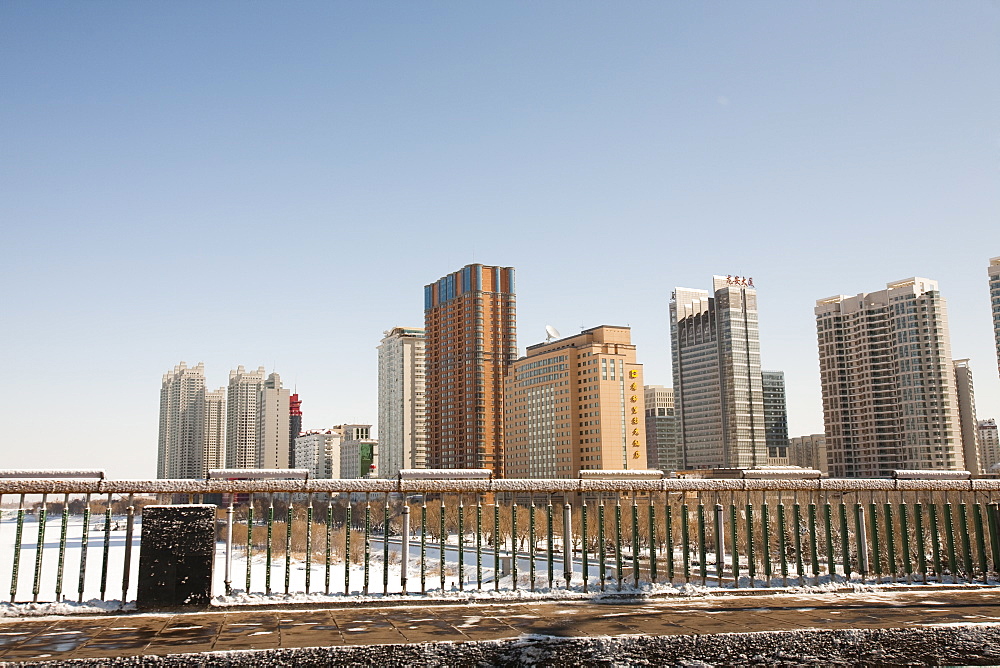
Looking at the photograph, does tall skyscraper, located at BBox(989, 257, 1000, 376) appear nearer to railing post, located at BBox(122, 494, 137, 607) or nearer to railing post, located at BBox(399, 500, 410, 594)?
railing post, located at BBox(399, 500, 410, 594)

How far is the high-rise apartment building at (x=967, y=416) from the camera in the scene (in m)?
163

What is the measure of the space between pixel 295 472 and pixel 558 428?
13151 centimetres

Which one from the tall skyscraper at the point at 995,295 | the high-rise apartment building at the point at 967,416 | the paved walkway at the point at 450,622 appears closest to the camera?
the paved walkway at the point at 450,622

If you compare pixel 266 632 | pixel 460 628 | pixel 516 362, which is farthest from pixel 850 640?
pixel 516 362

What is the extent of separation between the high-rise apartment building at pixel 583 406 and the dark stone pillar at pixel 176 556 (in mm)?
124253

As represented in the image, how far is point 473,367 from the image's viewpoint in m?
167

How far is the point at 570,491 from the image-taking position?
20.8 metres

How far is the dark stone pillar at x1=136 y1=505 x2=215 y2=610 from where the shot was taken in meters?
16.8

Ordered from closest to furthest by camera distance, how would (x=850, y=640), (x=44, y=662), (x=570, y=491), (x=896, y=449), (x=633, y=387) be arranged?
(x=44, y=662) → (x=850, y=640) → (x=570, y=491) → (x=633, y=387) → (x=896, y=449)

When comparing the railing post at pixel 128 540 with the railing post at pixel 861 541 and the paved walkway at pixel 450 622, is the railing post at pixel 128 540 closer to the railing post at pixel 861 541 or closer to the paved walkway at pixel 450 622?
the paved walkway at pixel 450 622

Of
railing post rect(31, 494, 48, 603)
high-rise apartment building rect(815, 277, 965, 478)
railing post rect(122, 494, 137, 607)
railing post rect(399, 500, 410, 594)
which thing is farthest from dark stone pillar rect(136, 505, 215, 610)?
high-rise apartment building rect(815, 277, 965, 478)

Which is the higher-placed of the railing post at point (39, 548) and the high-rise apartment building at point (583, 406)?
the high-rise apartment building at point (583, 406)

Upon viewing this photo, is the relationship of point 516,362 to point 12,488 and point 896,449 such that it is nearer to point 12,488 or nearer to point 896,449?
point 896,449

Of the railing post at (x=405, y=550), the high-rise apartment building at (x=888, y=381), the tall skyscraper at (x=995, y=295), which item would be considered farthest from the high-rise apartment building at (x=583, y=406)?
the railing post at (x=405, y=550)
